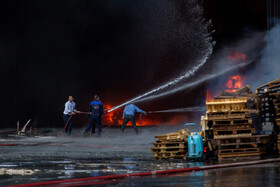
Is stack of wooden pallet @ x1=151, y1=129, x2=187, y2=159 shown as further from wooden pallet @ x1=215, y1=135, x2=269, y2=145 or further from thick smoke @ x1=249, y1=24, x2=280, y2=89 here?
thick smoke @ x1=249, y1=24, x2=280, y2=89

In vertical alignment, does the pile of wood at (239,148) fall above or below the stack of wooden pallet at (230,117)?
below

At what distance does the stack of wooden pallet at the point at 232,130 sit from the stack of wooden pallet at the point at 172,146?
851mm

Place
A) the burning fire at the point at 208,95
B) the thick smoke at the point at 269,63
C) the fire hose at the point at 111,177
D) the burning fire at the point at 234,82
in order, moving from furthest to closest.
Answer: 1. the burning fire at the point at 234,82
2. the thick smoke at the point at 269,63
3. the burning fire at the point at 208,95
4. the fire hose at the point at 111,177

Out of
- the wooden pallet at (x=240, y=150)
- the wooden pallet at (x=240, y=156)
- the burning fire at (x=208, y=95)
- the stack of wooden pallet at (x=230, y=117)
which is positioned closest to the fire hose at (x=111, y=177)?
the wooden pallet at (x=240, y=156)

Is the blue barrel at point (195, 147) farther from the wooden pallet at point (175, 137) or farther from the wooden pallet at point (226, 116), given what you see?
the wooden pallet at point (226, 116)

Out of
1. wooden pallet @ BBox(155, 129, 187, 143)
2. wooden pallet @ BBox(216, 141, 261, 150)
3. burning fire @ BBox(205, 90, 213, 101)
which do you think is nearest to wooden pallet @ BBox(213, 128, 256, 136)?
wooden pallet @ BBox(216, 141, 261, 150)

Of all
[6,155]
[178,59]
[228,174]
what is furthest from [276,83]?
[178,59]

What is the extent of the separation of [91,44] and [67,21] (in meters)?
3.98

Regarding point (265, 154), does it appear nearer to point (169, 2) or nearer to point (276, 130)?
point (276, 130)

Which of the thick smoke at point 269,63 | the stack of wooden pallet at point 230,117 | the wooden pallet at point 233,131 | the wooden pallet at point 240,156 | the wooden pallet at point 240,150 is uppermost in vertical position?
the thick smoke at point 269,63

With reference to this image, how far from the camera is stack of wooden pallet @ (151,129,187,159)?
10766 millimetres

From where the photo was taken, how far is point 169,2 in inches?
1505

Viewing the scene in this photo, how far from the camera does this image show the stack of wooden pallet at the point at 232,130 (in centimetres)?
1071

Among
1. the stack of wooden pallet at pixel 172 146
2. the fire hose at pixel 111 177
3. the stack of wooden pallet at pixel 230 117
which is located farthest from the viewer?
the stack of wooden pallet at pixel 230 117
